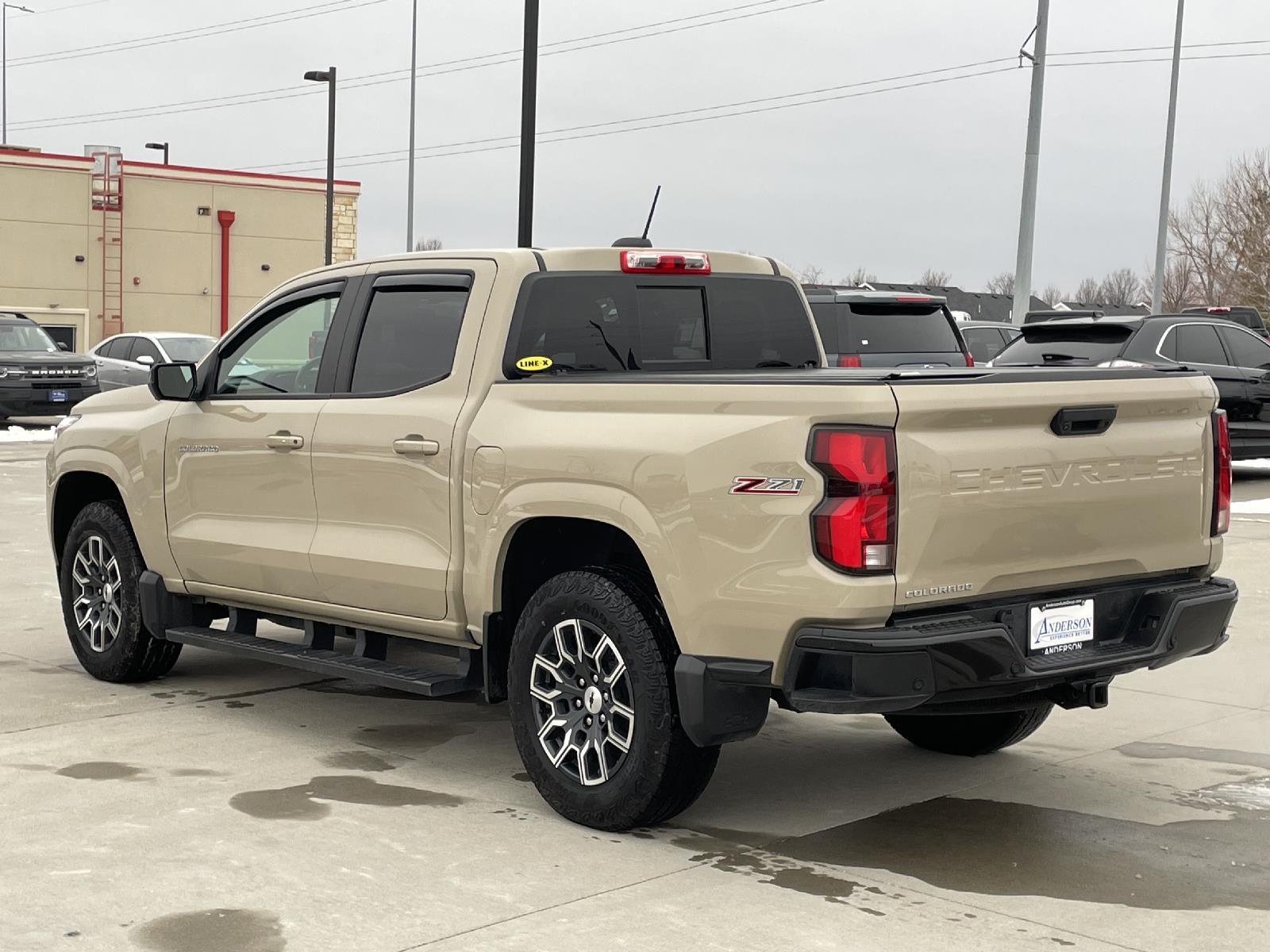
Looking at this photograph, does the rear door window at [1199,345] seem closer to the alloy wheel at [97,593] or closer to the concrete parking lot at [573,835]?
the concrete parking lot at [573,835]

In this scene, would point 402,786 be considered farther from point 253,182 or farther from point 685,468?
point 253,182

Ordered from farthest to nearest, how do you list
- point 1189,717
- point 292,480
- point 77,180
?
point 77,180
point 1189,717
point 292,480

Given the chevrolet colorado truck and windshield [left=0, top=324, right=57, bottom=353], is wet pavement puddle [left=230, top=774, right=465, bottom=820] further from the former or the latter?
windshield [left=0, top=324, right=57, bottom=353]

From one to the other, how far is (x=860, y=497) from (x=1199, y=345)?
545 inches

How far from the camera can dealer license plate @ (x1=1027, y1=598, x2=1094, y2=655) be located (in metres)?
5.14

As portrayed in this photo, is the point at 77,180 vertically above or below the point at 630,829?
above

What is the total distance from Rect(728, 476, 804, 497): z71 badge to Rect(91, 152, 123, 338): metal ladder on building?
136 ft

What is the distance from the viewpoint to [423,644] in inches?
251

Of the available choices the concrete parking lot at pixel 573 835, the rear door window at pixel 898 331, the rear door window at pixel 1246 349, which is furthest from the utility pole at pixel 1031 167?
the concrete parking lot at pixel 573 835

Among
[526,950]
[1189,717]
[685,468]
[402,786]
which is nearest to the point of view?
[526,950]

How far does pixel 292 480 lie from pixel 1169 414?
338 cm

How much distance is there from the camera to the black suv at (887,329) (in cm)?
1398

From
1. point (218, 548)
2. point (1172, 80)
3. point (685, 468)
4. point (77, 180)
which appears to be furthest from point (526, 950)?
point (77, 180)

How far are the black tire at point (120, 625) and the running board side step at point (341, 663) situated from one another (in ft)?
1.15
